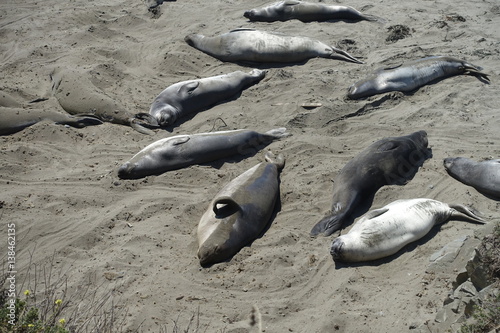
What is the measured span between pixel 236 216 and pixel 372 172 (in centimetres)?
169

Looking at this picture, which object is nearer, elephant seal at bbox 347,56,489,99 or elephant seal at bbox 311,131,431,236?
elephant seal at bbox 311,131,431,236

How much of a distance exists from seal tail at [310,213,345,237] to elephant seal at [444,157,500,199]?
5.25 feet

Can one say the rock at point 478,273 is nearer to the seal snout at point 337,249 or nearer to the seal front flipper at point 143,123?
the seal snout at point 337,249

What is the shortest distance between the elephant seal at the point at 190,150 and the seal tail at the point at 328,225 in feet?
5.78

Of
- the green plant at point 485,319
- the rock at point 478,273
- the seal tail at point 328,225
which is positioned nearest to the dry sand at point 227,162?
the seal tail at point 328,225

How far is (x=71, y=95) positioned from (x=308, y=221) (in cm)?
426

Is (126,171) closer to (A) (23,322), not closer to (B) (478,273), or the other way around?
(A) (23,322)

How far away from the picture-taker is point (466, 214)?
584 cm

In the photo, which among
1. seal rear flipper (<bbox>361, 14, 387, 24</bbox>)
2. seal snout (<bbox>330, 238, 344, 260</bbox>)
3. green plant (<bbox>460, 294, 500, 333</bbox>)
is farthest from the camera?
seal rear flipper (<bbox>361, 14, 387, 24</bbox>)

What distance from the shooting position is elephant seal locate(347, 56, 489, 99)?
8.27m

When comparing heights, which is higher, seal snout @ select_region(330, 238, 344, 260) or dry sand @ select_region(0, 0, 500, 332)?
seal snout @ select_region(330, 238, 344, 260)

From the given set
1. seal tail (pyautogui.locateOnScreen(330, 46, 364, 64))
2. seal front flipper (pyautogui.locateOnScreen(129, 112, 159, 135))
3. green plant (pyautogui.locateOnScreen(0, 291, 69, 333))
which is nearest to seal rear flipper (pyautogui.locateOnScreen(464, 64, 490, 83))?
seal tail (pyautogui.locateOnScreen(330, 46, 364, 64))

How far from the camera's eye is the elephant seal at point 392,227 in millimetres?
5289

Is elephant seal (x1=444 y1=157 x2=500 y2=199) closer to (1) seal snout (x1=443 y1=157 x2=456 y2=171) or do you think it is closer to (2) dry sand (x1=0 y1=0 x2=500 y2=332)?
(1) seal snout (x1=443 y1=157 x2=456 y2=171)
